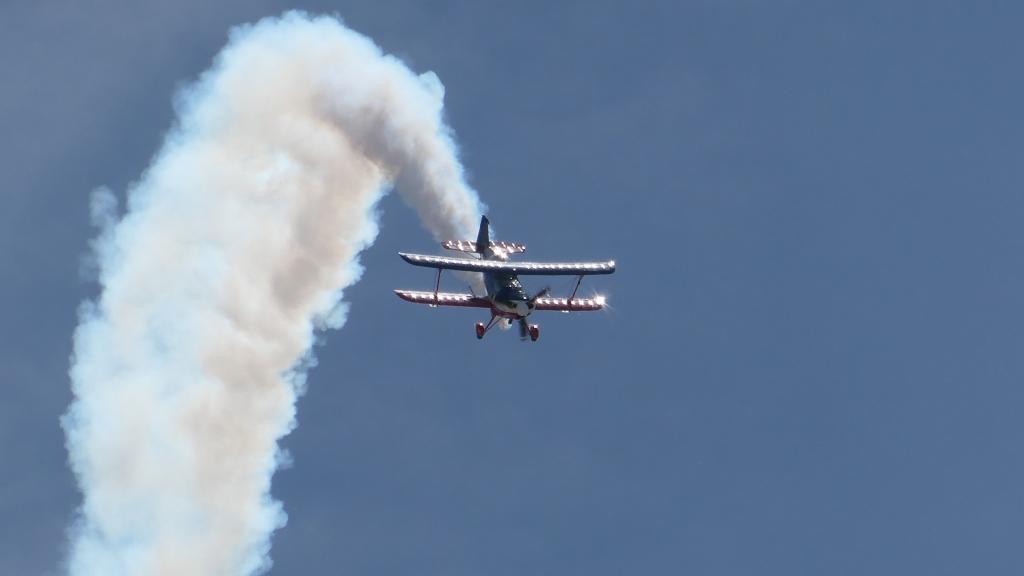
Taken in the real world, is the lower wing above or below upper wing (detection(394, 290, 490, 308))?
above

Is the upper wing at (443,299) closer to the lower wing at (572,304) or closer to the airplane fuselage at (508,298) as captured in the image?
the airplane fuselage at (508,298)

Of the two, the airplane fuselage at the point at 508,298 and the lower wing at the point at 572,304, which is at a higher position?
the lower wing at the point at 572,304

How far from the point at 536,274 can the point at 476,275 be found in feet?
19.9

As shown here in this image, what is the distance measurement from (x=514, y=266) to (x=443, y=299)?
231 inches

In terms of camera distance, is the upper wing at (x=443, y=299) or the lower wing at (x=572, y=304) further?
the lower wing at (x=572, y=304)

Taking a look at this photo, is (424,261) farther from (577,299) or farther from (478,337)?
(577,299)

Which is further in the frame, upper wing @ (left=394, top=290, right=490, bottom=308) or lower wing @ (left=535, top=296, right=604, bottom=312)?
lower wing @ (left=535, top=296, right=604, bottom=312)

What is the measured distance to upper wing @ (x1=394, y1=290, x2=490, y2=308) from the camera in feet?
449

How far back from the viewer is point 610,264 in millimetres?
142000

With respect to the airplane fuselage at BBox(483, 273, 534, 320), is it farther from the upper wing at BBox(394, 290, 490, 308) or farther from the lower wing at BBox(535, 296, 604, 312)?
the lower wing at BBox(535, 296, 604, 312)

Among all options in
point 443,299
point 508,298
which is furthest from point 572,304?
point 443,299

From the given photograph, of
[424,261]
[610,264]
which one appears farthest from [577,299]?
[424,261]

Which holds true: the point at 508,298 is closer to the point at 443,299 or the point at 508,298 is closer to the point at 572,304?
the point at 443,299

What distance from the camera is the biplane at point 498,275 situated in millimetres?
135875
